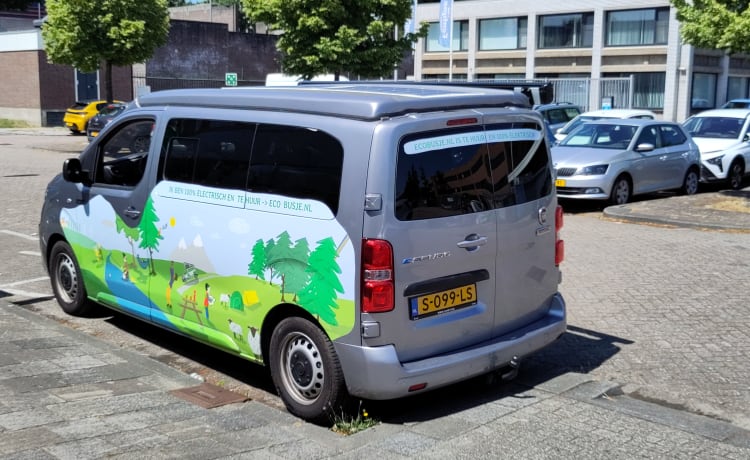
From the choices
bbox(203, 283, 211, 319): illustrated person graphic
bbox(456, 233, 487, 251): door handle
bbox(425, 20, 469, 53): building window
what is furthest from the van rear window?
bbox(425, 20, 469, 53): building window

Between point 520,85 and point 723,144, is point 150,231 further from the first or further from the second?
point 723,144

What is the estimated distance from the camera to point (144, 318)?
671 centimetres

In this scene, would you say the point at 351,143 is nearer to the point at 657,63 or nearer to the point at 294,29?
the point at 294,29

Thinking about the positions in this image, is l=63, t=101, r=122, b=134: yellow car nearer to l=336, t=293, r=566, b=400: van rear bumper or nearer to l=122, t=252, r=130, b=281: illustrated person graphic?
l=122, t=252, r=130, b=281: illustrated person graphic

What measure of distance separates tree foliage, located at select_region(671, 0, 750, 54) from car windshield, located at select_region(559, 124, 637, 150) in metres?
2.01

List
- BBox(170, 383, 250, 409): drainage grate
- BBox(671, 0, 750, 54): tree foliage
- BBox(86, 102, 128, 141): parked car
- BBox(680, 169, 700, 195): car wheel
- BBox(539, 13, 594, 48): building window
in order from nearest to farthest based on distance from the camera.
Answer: BBox(170, 383, 250, 409): drainage grate → BBox(671, 0, 750, 54): tree foliage → BBox(680, 169, 700, 195): car wheel → BBox(86, 102, 128, 141): parked car → BBox(539, 13, 594, 48): building window

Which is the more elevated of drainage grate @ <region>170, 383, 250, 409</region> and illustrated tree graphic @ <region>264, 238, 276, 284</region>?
illustrated tree graphic @ <region>264, 238, 276, 284</region>

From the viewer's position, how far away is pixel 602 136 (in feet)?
53.8

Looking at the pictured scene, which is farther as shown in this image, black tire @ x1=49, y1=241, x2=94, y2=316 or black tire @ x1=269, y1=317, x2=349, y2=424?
black tire @ x1=49, y1=241, x2=94, y2=316

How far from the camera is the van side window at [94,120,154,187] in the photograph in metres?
6.70

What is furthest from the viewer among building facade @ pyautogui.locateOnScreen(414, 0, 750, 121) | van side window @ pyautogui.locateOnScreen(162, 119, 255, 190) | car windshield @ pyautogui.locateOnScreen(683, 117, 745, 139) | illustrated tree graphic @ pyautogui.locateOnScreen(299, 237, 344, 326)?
building facade @ pyautogui.locateOnScreen(414, 0, 750, 121)

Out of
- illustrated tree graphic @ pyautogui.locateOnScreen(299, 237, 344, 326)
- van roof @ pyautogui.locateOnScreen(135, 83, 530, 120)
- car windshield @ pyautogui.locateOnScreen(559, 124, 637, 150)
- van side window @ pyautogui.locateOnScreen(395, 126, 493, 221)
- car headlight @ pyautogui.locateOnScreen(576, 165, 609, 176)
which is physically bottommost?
car headlight @ pyautogui.locateOnScreen(576, 165, 609, 176)

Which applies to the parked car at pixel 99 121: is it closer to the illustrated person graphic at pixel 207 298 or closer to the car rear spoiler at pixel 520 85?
the car rear spoiler at pixel 520 85

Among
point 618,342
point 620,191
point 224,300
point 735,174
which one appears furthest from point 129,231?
point 735,174
